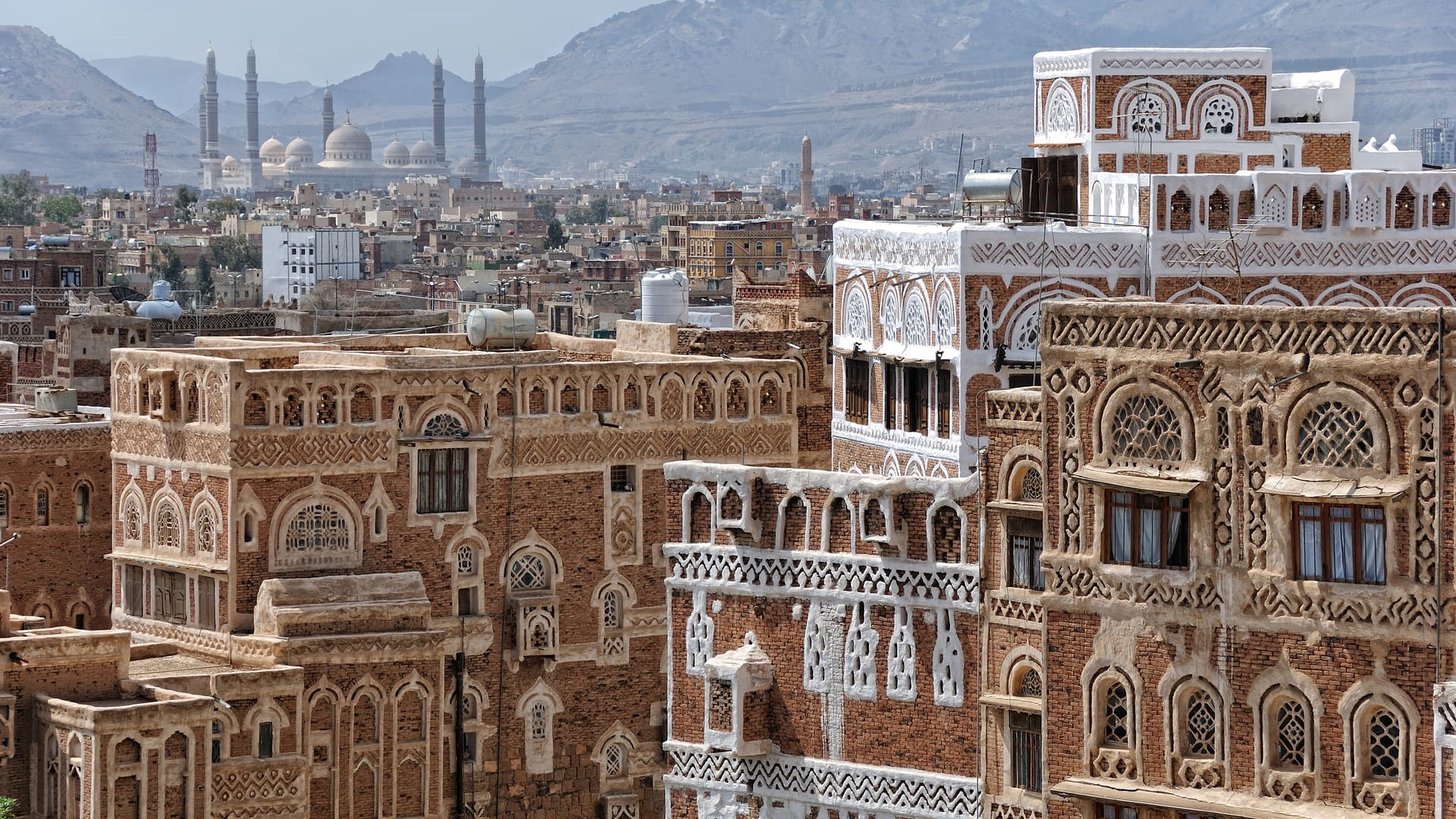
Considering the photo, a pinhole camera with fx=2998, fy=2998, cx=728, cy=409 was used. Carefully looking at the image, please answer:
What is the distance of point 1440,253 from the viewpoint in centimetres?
3350

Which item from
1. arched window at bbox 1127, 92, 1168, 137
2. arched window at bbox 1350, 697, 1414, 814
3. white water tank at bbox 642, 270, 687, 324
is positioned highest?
arched window at bbox 1127, 92, 1168, 137

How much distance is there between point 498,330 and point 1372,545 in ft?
64.0

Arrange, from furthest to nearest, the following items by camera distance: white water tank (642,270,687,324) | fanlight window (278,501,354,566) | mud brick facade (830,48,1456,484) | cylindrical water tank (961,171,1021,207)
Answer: white water tank (642,270,687,324) → fanlight window (278,501,354,566) → cylindrical water tank (961,171,1021,207) → mud brick facade (830,48,1456,484)

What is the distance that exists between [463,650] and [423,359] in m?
3.69

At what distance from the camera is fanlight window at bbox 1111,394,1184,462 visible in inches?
931

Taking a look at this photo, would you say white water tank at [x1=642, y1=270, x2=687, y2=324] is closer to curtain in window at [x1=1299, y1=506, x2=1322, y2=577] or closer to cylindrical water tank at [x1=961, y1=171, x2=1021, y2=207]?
cylindrical water tank at [x1=961, y1=171, x2=1021, y2=207]

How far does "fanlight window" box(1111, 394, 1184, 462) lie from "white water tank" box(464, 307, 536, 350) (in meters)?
17.3

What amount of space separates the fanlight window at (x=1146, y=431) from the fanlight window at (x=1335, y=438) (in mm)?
1066

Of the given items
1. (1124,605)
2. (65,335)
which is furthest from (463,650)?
(65,335)

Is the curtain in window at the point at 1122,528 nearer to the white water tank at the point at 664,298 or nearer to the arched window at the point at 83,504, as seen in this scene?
the arched window at the point at 83,504

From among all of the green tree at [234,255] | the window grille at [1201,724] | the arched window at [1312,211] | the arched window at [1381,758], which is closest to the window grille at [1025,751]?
the window grille at [1201,724]

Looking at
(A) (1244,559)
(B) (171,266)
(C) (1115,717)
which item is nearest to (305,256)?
(B) (171,266)

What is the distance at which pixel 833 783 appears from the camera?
27641 millimetres

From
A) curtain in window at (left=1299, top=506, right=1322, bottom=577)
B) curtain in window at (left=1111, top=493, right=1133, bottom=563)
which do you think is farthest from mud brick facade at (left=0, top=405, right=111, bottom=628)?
curtain in window at (left=1299, top=506, right=1322, bottom=577)
